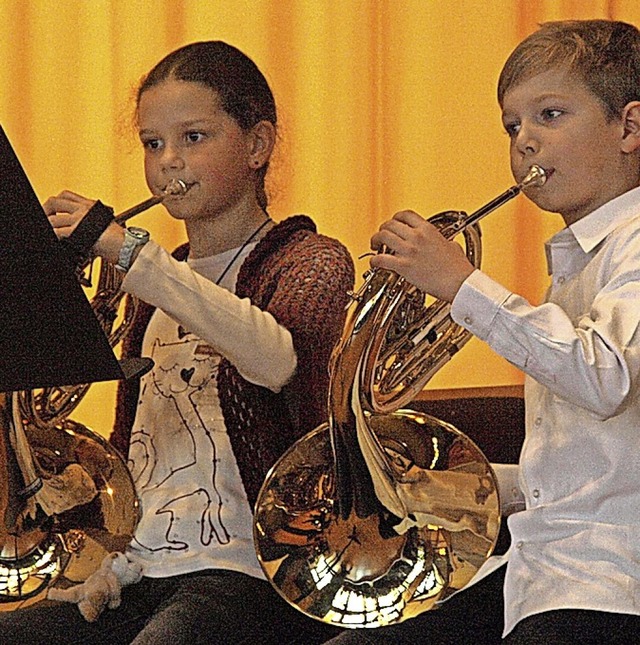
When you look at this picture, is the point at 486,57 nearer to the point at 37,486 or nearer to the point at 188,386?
the point at 188,386

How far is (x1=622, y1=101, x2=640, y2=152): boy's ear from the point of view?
1.23m

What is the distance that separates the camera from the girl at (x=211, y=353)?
1277 mm

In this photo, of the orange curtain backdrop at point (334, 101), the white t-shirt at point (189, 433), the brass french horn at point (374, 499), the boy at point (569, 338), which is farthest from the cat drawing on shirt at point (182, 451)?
the orange curtain backdrop at point (334, 101)

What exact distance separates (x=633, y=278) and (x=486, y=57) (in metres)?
1.25

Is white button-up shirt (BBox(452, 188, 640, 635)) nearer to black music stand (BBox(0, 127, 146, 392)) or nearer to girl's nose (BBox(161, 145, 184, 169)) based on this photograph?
black music stand (BBox(0, 127, 146, 392))

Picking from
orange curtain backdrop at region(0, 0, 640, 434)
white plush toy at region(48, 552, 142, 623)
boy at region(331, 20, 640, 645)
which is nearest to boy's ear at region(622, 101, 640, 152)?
boy at region(331, 20, 640, 645)

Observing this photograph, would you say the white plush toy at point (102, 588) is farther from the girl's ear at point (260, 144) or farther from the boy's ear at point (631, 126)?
the boy's ear at point (631, 126)

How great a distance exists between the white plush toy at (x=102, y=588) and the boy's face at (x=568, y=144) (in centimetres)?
54

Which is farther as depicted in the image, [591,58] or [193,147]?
[193,147]

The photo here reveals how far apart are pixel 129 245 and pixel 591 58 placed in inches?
18.2

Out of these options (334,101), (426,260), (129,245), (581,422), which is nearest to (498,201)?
(426,260)

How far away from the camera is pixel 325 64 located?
223 cm

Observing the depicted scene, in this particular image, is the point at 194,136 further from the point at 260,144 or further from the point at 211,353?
the point at 211,353

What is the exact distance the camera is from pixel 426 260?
3.75 feet
